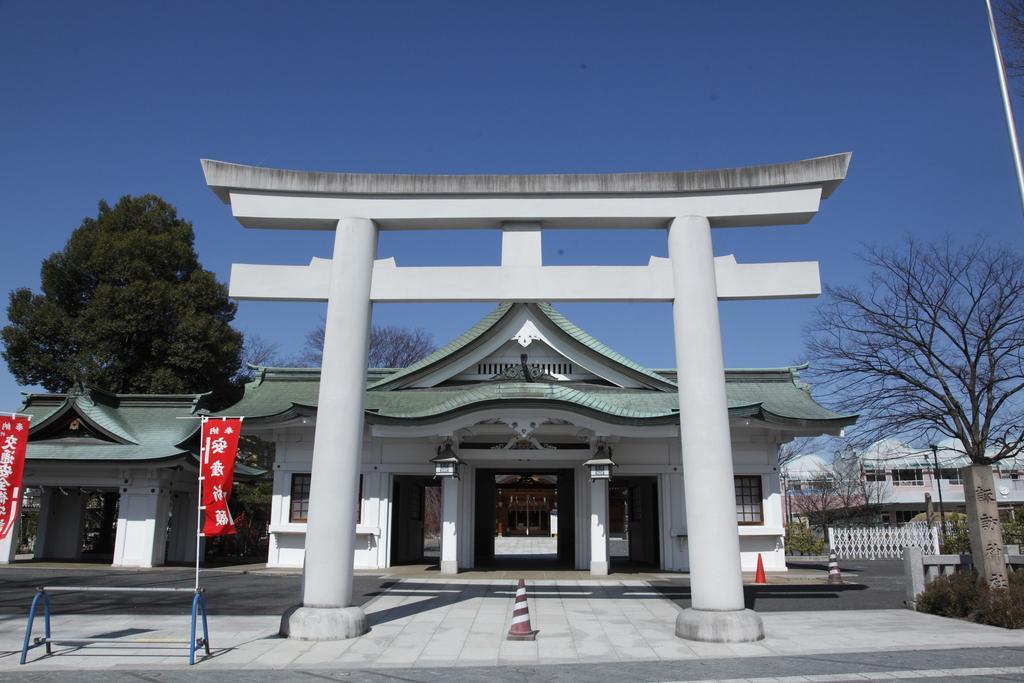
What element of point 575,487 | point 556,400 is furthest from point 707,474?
point 575,487

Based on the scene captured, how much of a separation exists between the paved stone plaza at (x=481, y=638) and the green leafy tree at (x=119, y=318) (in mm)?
19484

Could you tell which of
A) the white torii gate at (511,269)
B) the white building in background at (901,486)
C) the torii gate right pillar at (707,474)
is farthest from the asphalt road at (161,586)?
the white building in background at (901,486)

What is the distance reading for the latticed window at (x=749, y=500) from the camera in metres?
19.5

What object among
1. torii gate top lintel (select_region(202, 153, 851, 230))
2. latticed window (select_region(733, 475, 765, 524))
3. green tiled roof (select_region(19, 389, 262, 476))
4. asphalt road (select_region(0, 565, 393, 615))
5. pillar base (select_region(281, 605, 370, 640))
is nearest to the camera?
pillar base (select_region(281, 605, 370, 640))

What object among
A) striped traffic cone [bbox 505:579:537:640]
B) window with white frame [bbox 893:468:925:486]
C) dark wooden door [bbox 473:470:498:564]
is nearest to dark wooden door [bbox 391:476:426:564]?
dark wooden door [bbox 473:470:498:564]

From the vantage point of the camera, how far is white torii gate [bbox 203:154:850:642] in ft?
30.1

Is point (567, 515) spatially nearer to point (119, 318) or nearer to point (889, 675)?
point (889, 675)

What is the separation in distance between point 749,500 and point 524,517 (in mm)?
32396

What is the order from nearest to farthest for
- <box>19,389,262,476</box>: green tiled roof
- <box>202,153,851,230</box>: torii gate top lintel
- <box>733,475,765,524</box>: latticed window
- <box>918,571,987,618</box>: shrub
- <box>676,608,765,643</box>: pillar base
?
<box>676,608,765,643</box>: pillar base
<box>202,153,851,230</box>: torii gate top lintel
<box>918,571,987,618</box>: shrub
<box>733,475,765,524</box>: latticed window
<box>19,389,262,476</box>: green tiled roof

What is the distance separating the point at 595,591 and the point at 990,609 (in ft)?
22.4

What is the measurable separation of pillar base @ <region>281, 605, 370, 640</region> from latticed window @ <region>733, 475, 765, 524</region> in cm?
1354

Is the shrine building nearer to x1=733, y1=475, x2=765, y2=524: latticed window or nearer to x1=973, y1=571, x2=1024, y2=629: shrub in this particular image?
x1=733, y1=475, x2=765, y2=524: latticed window

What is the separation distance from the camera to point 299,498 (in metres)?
19.8

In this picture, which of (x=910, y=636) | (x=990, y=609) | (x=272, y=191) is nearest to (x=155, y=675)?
(x=272, y=191)
